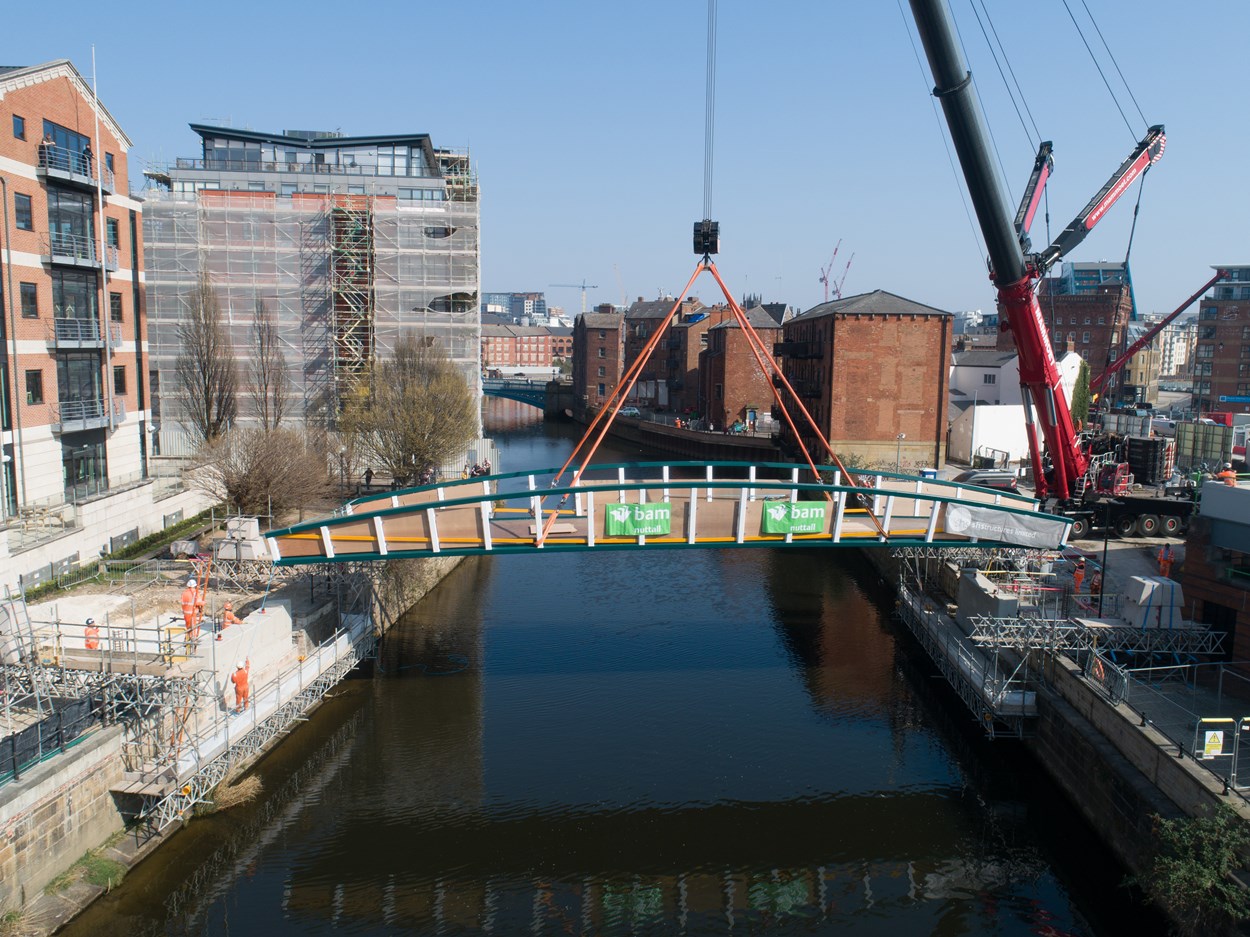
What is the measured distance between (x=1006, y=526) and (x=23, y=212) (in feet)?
79.0

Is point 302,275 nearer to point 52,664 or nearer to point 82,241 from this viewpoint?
point 82,241

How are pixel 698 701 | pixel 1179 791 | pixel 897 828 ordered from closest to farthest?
pixel 1179 791
pixel 897 828
pixel 698 701

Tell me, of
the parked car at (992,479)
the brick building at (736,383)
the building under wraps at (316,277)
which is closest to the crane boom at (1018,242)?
the parked car at (992,479)

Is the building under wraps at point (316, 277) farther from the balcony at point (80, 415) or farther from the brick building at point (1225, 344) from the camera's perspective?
the brick building at point (1225, 344)

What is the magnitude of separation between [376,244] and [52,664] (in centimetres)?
2936

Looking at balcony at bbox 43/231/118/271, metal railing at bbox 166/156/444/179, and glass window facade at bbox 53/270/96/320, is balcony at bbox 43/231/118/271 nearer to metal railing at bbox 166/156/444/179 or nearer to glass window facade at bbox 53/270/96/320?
glass window facade at bbox 53/270/96/320

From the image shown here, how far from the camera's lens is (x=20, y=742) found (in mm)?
13250

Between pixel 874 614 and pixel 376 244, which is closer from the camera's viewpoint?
pixel 874 614

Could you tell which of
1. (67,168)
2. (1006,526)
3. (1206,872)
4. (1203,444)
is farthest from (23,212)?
(1203,444)

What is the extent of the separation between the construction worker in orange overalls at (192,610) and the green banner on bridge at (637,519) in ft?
24.4

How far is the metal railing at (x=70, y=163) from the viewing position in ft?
78.0

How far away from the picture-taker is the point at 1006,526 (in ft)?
61.2

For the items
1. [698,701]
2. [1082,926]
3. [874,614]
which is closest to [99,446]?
[698,701]

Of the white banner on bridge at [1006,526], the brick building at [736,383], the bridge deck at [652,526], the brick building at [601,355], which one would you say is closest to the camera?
the bridge deck at [652,526]
